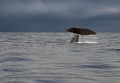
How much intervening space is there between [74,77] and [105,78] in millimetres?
1747

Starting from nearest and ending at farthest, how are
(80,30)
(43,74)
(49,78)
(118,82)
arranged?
(118,82) < (49,78) < (43,74) < (80,30)

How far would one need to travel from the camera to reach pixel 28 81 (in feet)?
48.9

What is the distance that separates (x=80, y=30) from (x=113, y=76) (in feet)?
135

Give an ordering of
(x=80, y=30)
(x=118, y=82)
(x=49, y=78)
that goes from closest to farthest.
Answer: (x=118, y=82) < (x=49, y=78) < (x=80, y=30)

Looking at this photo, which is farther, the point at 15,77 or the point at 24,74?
the point at 24,74

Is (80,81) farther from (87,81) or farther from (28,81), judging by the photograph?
(28,81)

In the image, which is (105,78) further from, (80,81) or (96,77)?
(80,81)

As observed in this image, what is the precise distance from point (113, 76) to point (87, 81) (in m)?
2.23

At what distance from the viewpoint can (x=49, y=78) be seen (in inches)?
620

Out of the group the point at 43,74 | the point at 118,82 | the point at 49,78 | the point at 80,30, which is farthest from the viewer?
the point at 80,30

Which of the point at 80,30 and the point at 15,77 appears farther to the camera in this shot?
the point at 80,30

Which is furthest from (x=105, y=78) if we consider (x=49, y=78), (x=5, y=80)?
(x=5, y=80)

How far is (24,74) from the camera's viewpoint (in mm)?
17266

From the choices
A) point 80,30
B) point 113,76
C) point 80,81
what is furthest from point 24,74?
point 80,30
